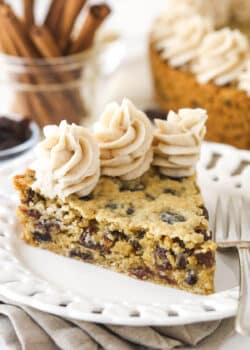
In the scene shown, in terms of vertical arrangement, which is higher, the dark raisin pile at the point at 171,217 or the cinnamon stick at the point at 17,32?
the cinnamon stick at the point at 17,32

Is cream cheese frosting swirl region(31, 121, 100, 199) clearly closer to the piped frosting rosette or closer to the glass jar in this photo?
the piped frosting rosette

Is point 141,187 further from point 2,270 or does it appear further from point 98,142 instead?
point 2,270

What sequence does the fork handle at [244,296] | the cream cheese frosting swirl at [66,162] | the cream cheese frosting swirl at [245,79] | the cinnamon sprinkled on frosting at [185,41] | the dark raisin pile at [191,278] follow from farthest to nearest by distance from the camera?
the cinnamon sprinkled on frosting at [185,41] < the cream cheese frosting swirl at [245,79] < the cream cheese frosting swirl at [66,162] < the dark raisin pile at [191,278] < the fork handle at [244,296]

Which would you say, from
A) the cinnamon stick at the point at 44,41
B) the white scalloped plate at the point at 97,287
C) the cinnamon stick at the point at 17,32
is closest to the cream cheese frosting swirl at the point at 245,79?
the white scalloped plate at the point at 97,287

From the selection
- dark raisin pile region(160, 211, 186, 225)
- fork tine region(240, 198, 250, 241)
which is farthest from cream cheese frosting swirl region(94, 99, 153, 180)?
fork tine region(240, 198, 250, 241)

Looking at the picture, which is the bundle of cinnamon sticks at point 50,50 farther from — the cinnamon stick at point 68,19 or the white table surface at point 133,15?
the white table surface at point 133,15

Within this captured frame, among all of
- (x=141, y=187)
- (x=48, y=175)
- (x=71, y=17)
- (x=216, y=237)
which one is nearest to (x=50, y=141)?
(x=48, y=175)
